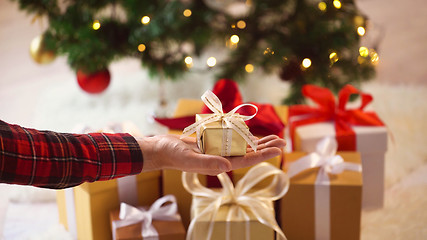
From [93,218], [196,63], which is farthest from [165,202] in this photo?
[196,63]

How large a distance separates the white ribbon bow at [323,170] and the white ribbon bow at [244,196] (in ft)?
0.21

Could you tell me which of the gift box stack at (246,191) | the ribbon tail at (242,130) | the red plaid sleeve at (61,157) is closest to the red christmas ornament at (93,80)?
the gift box stack at (246,191)

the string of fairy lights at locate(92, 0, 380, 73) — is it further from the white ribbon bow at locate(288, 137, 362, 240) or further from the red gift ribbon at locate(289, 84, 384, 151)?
the white ribbon bow at locate(288, 137, 362, 240)

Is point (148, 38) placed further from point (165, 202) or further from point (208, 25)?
point (165, 202)

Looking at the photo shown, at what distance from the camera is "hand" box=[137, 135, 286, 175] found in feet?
3.46

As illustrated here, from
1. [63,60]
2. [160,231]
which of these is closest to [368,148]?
[160,231]

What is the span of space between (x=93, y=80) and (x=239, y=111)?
0.70 meters

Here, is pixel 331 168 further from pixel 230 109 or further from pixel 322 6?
pixel 322 6

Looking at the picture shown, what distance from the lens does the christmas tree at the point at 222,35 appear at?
1.73m

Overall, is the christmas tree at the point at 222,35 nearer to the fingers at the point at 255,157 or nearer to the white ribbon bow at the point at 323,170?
the white ribbon bow at the point at 323,170

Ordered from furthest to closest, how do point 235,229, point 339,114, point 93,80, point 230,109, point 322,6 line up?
point 93,80 < point 322,6 < point 339,114 < point 230,109 < point 235,229

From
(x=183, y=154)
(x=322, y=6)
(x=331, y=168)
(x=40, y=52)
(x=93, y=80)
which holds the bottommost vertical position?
(x=331, y=168)

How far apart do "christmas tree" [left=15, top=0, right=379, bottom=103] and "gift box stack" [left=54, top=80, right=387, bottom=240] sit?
0.28m

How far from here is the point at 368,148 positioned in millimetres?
1514
